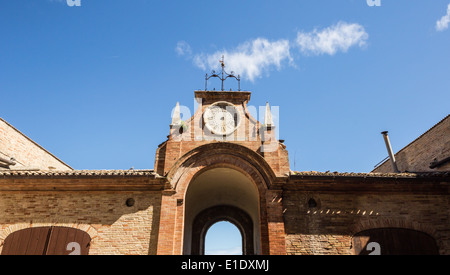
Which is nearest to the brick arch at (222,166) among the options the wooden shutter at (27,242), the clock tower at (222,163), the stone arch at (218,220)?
the clock tower at (222,163)

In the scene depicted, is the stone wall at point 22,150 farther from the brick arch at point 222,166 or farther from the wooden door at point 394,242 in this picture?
the wooden door at point 394,242

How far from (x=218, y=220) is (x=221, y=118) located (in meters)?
7.28

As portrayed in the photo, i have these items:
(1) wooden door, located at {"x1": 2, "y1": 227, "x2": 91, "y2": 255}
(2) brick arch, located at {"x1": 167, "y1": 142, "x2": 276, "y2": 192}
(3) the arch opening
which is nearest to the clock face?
(2) brick arch, located at {"x1": 167, "y1": 142, "x2": 276, "y2": 192}

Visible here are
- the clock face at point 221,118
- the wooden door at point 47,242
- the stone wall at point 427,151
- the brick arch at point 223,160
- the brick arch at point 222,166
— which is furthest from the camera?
the stone wall at point 427,151

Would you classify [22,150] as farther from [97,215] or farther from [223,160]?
[223,160]

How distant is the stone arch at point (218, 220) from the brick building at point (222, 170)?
5.60 m

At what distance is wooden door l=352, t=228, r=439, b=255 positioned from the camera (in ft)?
32.3

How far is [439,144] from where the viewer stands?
1538cm

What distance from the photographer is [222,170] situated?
39.0 feet

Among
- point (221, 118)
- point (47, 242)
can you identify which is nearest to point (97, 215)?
point (47, 242)

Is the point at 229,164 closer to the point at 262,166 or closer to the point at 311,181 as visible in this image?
the point at 262,166

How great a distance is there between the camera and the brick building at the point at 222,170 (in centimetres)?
978
